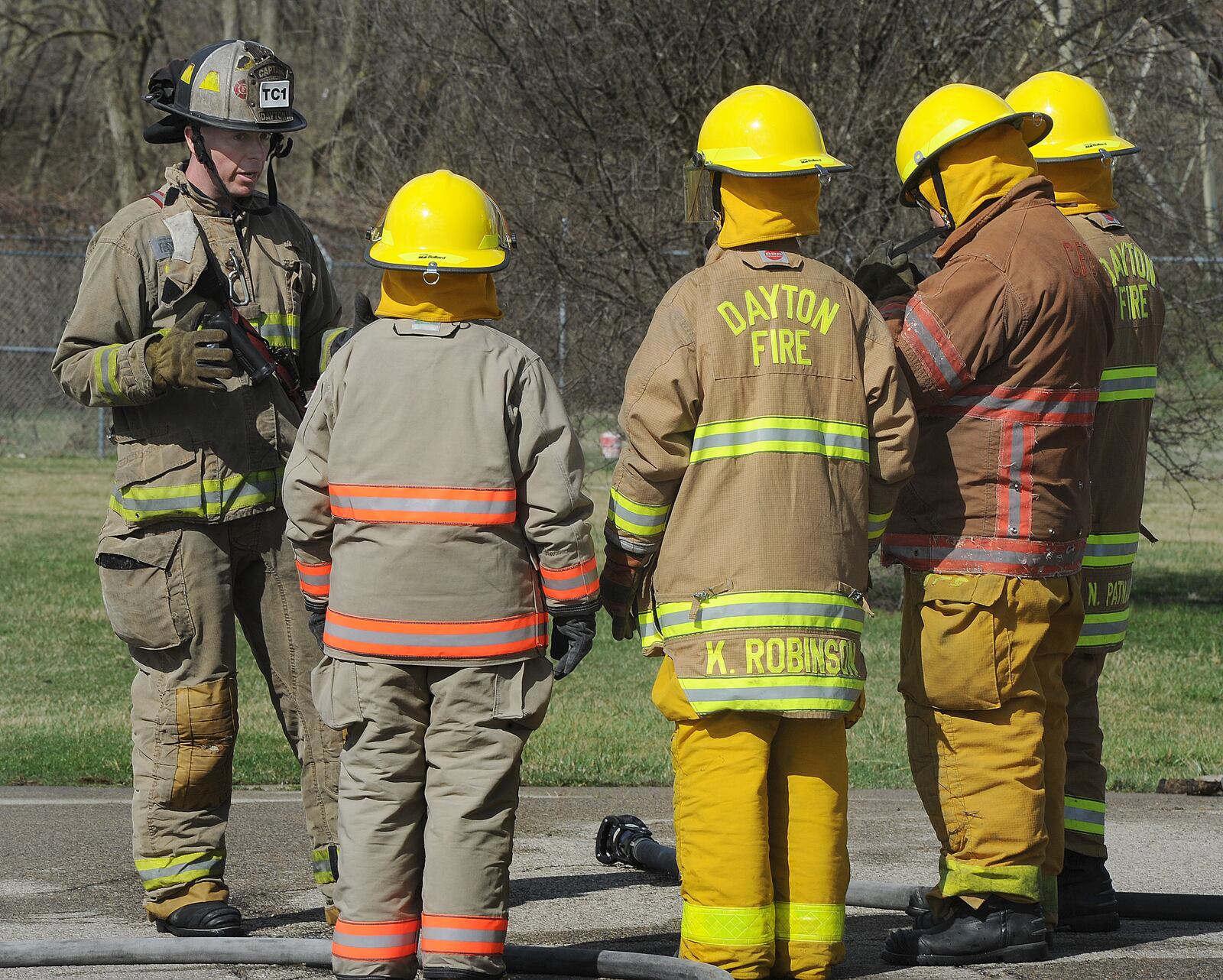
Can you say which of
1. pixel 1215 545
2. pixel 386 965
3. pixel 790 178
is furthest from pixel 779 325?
pixel 1215 545

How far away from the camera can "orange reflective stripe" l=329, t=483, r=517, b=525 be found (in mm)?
3943

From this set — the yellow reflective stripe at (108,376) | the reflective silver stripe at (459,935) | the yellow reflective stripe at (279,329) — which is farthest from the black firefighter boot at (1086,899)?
the yellow reflective stripe at (108,376)

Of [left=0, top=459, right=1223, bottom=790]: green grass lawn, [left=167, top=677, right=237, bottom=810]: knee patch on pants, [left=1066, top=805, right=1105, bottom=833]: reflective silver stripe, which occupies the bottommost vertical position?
[left=0, top=459, right=1223, bottom=790]: green grass lawn

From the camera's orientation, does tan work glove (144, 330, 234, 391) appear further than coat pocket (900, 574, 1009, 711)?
Yes

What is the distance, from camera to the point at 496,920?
3916 mm

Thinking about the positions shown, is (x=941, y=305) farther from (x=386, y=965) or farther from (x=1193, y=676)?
(x=1193, y=676)

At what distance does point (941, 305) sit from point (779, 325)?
49 cm

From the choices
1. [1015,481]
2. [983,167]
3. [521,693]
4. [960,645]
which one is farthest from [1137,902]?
[983,167]

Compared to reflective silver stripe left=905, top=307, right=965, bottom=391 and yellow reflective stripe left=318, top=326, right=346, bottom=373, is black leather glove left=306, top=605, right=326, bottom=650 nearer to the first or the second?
yellow reflective stripe left=318, top=326, right=346, bottom=373

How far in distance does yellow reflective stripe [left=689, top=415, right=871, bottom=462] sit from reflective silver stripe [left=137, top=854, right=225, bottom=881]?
1.84m

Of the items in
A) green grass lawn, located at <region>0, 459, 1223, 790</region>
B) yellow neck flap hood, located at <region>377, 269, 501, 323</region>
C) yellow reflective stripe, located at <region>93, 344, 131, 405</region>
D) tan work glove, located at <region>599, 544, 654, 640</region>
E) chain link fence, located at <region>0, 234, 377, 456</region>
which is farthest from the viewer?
chain link fence, located at <region>0, 234, 377, 456</region>

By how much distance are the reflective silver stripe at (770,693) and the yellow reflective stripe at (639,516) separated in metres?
0.41

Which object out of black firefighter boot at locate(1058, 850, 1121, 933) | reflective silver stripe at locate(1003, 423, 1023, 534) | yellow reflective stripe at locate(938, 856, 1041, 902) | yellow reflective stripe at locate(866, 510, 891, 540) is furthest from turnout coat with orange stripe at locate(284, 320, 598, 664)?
black firefighter boot at locate(1058, 850, 1121, 933)

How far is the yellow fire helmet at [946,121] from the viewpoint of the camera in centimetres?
438
